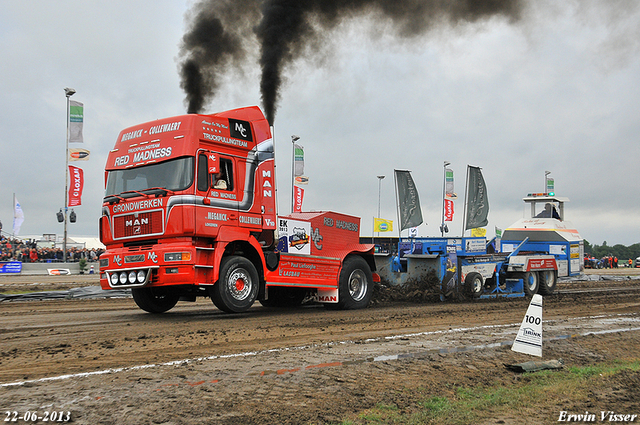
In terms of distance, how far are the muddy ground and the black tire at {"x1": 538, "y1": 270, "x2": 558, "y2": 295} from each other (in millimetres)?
7430

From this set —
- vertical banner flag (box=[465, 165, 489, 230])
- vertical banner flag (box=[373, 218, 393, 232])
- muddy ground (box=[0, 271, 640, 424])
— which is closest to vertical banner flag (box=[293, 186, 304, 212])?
vertical banner flag (box=[373, 218, 393, 232])

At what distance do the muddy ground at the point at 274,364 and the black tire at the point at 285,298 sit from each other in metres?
2.04

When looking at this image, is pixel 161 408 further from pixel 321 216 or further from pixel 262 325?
pixel 321 216

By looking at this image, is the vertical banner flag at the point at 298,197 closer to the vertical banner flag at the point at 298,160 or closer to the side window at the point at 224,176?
the vertical banner flag at the point at 298,160

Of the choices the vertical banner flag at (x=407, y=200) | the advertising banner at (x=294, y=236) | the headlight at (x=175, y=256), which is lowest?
the headlight at (x=175, y=256)

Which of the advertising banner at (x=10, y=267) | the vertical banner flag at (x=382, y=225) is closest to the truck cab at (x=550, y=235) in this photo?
the vertical banner flag at (x=382, y=225)

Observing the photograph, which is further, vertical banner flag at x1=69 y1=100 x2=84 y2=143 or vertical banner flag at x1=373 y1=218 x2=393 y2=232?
vertical banner flag at x1=373 y1=218 x2=393 y2=232

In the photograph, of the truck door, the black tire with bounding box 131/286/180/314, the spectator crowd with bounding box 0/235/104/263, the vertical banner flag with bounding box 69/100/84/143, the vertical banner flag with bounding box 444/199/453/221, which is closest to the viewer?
the truck door

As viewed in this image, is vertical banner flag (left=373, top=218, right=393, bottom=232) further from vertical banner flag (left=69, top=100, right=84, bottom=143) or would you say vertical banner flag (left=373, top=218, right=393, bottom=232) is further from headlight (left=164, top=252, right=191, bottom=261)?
headlight (left=164, top=252, right=191, bottom=261)

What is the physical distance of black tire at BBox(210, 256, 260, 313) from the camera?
9547 mm

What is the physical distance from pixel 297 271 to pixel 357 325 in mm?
2323

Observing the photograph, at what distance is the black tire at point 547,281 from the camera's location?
1798 centimetres

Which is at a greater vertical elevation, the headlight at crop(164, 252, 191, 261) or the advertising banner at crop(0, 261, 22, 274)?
the headlight at crop(164, 252, 191, 261)

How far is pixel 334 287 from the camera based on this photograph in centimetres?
1195
